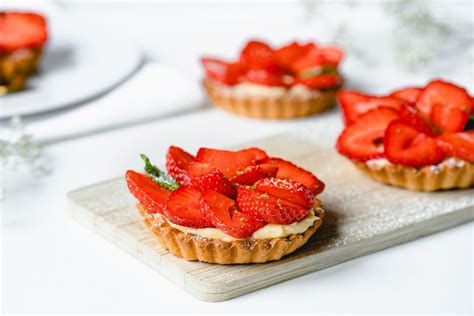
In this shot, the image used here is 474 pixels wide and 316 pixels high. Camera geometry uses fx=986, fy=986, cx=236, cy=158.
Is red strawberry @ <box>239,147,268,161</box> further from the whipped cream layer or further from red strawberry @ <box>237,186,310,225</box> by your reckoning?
the whipped cream layer

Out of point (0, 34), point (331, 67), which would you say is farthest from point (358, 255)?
point (0, 34)

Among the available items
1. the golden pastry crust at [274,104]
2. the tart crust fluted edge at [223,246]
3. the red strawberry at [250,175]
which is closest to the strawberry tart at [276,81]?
the golden pastry crust at [274,104]

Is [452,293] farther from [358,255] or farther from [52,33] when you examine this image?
[52,33]

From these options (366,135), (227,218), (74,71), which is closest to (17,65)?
(74,71)

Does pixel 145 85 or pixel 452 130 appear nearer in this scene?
pixel 452 130

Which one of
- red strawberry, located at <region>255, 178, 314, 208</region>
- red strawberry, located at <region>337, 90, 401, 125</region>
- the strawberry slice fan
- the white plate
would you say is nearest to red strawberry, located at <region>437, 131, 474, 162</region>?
the strawberry slice fan

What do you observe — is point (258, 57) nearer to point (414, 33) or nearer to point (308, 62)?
point (308, 62)

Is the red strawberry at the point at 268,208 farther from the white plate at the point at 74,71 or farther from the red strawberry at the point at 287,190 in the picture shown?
the white plate at the point at 74,71
